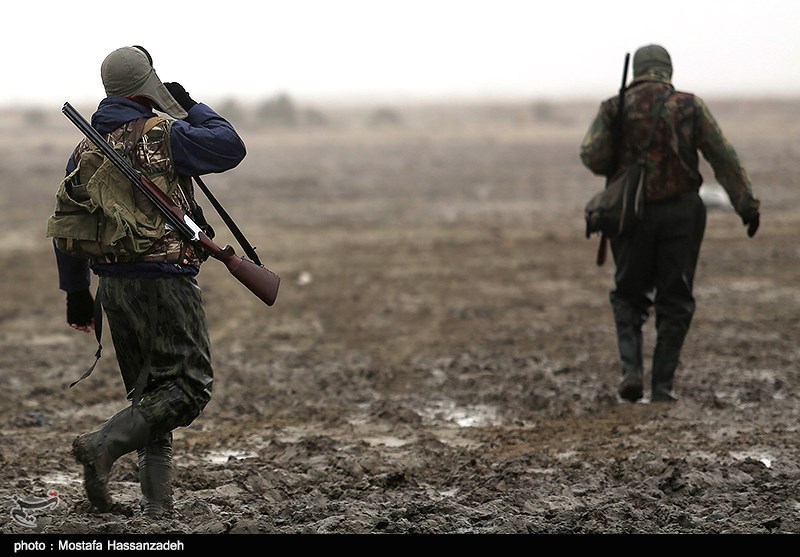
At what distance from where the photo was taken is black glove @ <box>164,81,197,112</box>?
4.75 metres

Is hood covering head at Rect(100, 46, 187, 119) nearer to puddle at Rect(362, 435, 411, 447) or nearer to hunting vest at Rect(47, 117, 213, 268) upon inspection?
hunting vest at Rect(47, 117, 213, 268)

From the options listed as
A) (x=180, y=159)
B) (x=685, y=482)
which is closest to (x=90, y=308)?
(x=180, y=159)

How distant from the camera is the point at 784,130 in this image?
39.4m

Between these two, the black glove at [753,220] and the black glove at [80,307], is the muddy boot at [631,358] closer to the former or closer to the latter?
the black glove at [753,220]

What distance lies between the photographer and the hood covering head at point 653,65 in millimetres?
6871

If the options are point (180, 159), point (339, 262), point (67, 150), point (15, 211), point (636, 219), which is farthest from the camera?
point (67, 150)

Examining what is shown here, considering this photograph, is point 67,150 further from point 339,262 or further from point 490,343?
point 490,343

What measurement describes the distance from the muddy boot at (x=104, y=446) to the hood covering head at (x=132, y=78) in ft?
3.88

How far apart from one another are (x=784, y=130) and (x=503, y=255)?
27.9m

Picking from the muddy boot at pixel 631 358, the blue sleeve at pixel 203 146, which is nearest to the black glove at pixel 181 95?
the blue sleeve at pixel 203 146

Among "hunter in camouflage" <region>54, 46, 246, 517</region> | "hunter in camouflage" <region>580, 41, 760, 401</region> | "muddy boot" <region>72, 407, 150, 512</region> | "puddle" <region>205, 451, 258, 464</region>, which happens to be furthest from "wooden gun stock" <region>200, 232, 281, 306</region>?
"hunter in camouflage" <region>580, 41, 760, 401</region>

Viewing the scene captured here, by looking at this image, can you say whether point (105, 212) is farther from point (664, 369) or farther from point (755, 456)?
point (664, 369)

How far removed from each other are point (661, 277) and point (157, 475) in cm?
337

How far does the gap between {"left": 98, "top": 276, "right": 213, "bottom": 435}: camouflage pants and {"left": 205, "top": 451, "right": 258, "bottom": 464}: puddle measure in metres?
1.44
